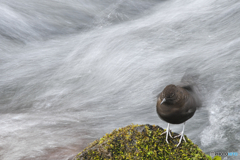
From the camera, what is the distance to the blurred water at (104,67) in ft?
16.3

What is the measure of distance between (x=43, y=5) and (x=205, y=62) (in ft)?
22.3

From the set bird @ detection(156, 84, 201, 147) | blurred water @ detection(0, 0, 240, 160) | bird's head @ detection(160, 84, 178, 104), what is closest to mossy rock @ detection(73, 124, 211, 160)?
bird @ detection(156, 84, 201, 147)

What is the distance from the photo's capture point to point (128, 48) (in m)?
7.79

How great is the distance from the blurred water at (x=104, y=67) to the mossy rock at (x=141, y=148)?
53.1 inches

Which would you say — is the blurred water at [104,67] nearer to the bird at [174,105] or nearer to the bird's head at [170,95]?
the bird at [174,105]

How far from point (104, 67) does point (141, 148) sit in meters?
4.47

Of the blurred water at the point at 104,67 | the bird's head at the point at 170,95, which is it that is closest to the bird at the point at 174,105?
the bird's head at the point at 170,95

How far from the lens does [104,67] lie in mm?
7289

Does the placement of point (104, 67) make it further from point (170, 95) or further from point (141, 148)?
point (170, 95)

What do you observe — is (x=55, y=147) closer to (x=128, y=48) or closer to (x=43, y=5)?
(x=128, y=48)

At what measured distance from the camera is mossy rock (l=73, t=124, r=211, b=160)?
3.02 m

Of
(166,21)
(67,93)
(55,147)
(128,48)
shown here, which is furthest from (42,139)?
(166,21)

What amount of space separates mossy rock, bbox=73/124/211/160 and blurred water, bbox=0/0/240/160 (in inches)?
53.1

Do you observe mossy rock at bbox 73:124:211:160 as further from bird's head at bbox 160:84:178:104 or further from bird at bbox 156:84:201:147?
bird's head at bbox 160:84:178:104
